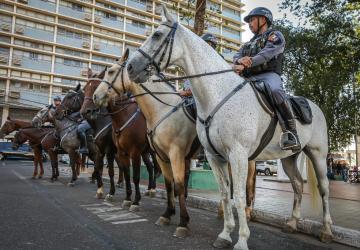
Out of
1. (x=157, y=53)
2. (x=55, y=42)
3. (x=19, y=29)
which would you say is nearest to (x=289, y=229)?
(x=157, y=53)

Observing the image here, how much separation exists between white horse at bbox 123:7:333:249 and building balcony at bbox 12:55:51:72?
161ft

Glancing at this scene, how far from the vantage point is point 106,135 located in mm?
8430

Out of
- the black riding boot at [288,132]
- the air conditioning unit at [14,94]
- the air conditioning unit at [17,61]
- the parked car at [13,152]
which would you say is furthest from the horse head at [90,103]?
the air conditioning unit at [17,61]

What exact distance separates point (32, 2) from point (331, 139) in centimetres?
4779

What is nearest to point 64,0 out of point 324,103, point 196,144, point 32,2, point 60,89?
point 32,2

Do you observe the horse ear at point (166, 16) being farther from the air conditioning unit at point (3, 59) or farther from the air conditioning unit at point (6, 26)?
the air conditioning unit at point (6, 26)

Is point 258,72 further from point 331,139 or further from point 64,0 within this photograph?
point 64,0

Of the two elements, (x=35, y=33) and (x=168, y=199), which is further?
(x=35, y=33)

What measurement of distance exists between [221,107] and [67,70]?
51108 millimetres

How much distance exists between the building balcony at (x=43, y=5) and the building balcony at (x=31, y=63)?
872 cm

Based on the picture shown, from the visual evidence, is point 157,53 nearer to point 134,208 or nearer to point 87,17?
point 134,208

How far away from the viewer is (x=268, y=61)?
4375 mm

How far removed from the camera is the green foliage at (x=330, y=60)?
60.6 feet

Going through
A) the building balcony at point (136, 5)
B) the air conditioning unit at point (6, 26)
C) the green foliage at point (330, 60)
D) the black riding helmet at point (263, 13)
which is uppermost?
the building balcony at point (136, 5)
